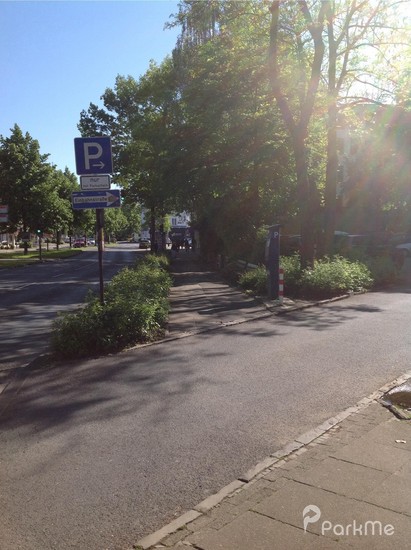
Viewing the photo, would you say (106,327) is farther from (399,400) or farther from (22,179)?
(22,179)

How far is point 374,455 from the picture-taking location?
443 cm

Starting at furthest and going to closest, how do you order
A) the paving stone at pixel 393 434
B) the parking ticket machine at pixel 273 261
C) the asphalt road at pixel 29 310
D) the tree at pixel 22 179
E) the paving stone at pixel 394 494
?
the tree at pixel 22 179 < the parking ticket machine at pixel 273 261 < the asphalt road at pixel 29 310 < the paving stone at pixel 393 434 < the paving stone at pixel 394 494

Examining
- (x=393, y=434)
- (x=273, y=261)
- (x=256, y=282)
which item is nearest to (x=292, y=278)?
(x=256, y=282)

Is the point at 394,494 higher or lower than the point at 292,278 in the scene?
lower

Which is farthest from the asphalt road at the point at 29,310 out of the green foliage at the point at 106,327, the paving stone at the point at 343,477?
the paving stone at the point at 343,477

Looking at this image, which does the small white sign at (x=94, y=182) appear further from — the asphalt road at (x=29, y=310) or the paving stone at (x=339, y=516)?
the paving stone at (x=339, y=516)

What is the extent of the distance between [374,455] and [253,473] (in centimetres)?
102

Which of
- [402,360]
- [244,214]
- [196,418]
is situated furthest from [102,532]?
[244,214]

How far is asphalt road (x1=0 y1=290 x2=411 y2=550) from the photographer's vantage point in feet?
12.3

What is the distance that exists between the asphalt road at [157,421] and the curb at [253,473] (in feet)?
0.37

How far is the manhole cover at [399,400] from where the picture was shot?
5.55 meters

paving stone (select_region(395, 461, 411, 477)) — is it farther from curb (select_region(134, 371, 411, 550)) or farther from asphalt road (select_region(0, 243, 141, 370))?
asphalt road (select_region(0, 243, 141, 370))

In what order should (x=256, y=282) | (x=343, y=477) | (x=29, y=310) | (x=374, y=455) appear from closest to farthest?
(x=343, y=477), (x=374, y=455), (x=29, y=310), (x=256, y=282)

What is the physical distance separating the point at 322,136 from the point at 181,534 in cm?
2408
